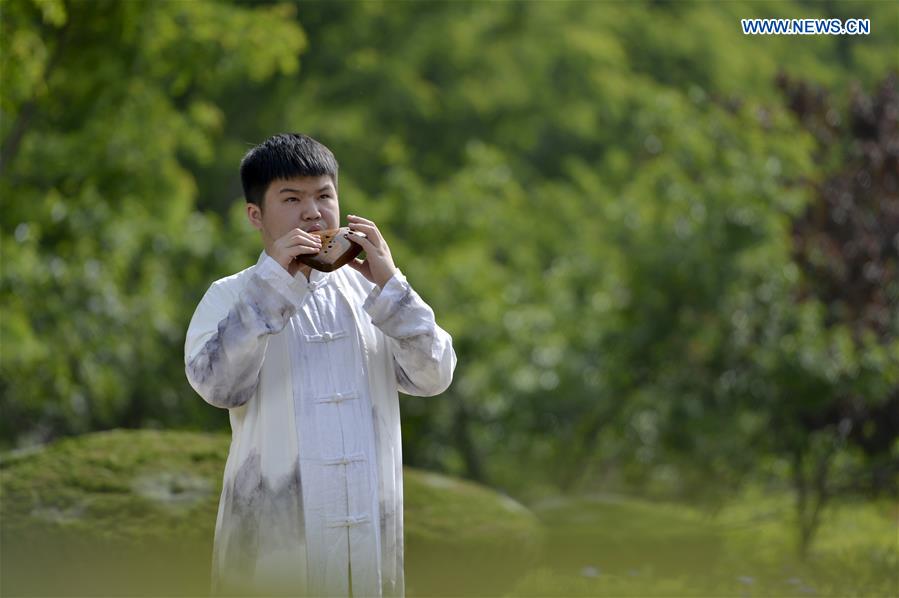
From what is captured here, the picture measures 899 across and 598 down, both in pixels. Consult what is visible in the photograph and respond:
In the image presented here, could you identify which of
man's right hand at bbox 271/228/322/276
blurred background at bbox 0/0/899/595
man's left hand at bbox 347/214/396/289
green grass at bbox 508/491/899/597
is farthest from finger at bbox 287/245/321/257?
blurred background at bbox 0/0/899/595

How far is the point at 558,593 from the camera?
6586 millimetres

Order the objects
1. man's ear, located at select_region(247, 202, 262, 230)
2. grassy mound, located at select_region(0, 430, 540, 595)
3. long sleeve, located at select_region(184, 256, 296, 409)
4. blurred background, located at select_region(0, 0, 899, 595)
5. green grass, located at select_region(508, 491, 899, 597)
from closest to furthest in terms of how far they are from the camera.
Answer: long sleeve, located at select_region(184, 256, 296, 409) → man's ear, located at select_region(247, 202, 262, 230) → grassy mound, located at select_region(0, 430, 540, 595) → green grass, located at select_region(508, 491, 899, 597) → blurred background, located at select_region(0, 0, 899, 595)

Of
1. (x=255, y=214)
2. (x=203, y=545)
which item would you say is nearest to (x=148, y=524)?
(x=203, y=545)

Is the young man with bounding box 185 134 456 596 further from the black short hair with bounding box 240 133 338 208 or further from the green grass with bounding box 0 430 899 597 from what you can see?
the green grass with bounding box 0 430 899 597

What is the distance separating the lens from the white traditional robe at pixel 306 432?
3088 mm

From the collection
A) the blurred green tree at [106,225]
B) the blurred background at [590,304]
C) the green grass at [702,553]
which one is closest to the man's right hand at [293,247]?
the green grass at [702,553]

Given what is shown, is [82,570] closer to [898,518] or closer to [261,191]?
[261,191]

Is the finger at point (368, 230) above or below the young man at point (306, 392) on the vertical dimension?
above

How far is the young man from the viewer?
308 cm

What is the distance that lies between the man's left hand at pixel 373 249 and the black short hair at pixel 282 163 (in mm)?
163

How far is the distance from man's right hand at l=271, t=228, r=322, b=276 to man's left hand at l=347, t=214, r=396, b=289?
Answer: 85 mm

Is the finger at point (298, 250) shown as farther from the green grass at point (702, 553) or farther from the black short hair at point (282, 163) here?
the green grass at point (702, 553)

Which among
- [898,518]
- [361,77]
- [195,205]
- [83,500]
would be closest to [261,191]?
[83,500]

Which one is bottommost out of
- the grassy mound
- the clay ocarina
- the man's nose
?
the grassy mound
